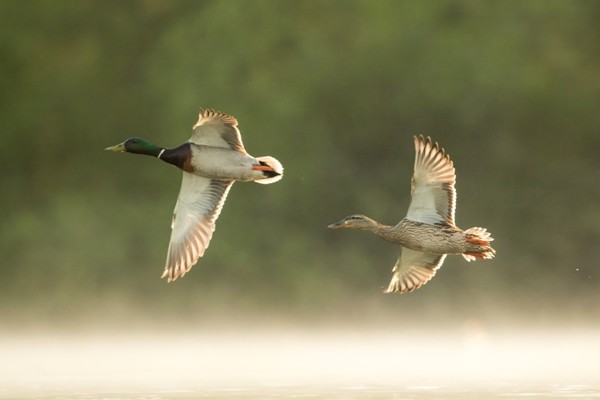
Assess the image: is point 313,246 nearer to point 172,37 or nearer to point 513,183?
point 513,183

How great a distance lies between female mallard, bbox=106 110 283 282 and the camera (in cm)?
1405

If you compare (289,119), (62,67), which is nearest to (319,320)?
(289,119)

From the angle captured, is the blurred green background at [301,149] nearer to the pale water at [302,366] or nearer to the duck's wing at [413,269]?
the pale water at [302,366]

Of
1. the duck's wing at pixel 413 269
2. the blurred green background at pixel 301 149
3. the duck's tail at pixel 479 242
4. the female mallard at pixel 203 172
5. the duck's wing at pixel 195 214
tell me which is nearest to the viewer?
the duck's tail at pixel 479 242

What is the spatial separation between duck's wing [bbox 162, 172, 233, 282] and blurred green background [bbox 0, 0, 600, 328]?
13.3 m

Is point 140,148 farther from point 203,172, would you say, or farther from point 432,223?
point 432,223

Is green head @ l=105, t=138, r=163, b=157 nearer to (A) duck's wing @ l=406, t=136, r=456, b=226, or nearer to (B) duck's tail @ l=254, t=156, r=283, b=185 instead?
(B) duck's tail @ l=254, t=156, r=283, b=185

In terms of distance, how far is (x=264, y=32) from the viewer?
3266 cm

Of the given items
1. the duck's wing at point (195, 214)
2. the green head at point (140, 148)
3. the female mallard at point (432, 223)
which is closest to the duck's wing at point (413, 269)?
the female mallard at point (432, 223)

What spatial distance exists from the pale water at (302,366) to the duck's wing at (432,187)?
173 centimetres

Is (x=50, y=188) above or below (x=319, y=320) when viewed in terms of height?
above

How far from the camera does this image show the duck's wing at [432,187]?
13.9 meters

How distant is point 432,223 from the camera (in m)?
14.0

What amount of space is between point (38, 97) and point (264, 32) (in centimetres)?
537
